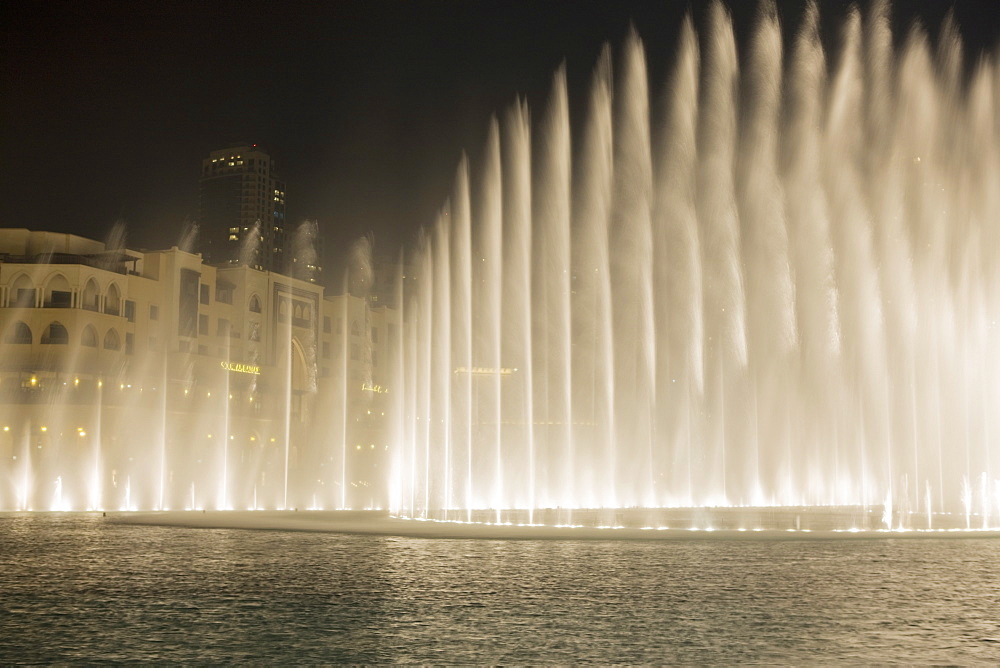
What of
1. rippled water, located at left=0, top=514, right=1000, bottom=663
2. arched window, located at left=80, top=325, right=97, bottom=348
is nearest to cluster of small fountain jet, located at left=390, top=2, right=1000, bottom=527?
rippled water, located at left=0, top=514, right=1000, bottom=663

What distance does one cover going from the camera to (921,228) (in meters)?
38.0

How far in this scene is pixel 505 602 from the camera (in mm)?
13547

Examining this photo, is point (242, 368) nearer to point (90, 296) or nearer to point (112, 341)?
point (112, 341)

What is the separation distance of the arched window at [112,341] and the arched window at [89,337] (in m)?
0.99

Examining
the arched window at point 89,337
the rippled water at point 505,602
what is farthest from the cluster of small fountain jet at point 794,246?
the arched window at point 89,337

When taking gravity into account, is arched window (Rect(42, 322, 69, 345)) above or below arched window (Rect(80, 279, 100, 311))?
below

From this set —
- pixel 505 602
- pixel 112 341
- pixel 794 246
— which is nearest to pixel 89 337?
pixel 112 341

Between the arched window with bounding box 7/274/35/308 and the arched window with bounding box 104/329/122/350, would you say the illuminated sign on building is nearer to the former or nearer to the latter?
the arched window with bounding box 104/329/122/350

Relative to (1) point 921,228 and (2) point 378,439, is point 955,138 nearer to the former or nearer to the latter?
(1) point 921,228

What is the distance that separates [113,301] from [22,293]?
5.52 meters

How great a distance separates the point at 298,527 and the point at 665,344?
27882 mm

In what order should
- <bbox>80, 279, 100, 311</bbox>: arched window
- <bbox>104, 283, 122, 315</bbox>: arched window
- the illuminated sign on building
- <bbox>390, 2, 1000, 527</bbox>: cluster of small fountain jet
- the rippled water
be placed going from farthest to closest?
the illuminated sign on building, <bbox>104, 283, 122, 315</bbox>: arched window, <bbox>80, 279, 100, 311</bbox>: arched window, <bbox>390, 2, 1000, 527</bbox>: cluster of small fountain jet, the rippled water

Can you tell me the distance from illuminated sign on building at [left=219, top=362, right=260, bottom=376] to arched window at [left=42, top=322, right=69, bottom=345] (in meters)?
14.5

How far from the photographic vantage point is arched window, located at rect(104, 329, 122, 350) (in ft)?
229
